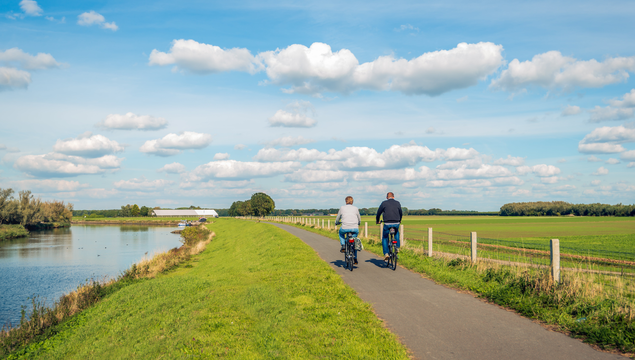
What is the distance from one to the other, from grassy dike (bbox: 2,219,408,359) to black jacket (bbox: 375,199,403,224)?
255 cm

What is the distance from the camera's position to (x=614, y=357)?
17.3ft

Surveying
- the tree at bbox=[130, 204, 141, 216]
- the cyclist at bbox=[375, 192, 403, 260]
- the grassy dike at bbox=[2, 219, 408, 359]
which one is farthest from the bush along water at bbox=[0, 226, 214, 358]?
the tree at bbox=[130, 204, 141, 216]

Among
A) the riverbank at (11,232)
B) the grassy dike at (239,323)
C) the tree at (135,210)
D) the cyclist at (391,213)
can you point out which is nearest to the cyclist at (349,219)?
the cyclist at (391,213)

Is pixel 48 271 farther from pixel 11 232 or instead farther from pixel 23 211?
pixel 23 211

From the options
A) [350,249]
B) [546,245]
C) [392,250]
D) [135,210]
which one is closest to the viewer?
[392,250]

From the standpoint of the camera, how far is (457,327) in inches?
266

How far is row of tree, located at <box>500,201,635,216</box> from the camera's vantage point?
102 metres

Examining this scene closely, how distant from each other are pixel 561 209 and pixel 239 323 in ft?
464

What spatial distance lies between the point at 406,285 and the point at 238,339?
501 cm

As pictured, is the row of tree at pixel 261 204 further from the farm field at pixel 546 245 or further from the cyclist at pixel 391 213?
the cyclist at pixel 391 213

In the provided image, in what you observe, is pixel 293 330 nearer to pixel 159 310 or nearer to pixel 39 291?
pixel 159 310

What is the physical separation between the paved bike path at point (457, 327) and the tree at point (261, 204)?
10695 cm

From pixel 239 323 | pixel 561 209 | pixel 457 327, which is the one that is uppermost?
pixel 457 327

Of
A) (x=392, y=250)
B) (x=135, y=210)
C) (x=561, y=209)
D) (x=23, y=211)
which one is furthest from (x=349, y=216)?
(x=135, y=210)
